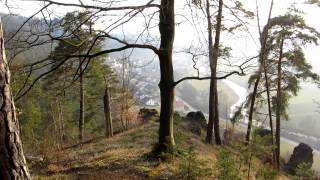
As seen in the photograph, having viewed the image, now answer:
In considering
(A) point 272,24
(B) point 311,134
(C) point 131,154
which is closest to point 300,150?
(A) point 272,24

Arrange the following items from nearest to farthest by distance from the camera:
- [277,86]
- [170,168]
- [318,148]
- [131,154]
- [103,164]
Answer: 1. [170,168]
2. [103,164]
3. [131,154]
4. [277,86]
5. [318,148]

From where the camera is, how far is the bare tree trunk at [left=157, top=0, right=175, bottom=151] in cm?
1145

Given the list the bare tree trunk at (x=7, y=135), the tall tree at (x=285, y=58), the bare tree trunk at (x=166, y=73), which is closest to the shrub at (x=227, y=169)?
the bare tree trunk at (x=166, y=73)

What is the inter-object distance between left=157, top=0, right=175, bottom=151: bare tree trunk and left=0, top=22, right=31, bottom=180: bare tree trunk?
257 inches

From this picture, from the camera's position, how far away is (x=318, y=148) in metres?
77.3

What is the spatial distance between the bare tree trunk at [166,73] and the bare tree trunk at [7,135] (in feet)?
21.4

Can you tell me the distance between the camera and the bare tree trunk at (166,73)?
37.6 ft

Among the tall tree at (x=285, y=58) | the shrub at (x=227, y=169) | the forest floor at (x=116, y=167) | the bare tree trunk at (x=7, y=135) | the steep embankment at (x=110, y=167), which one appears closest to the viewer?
the bare tree trunk at (x=7, y=135)

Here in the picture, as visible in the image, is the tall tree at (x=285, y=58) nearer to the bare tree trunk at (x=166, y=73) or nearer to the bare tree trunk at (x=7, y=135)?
the bare tree trunk at (x=166, y=73)

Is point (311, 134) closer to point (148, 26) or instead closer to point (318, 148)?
point (318, 148)

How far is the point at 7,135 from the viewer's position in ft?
16.1

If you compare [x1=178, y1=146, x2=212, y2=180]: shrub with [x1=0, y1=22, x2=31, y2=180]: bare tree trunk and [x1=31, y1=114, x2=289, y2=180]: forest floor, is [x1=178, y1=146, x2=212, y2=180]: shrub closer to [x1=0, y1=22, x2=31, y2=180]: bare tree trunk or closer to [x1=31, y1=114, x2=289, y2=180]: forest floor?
[x1=31, y1=114, x2=289, y2=180]: forest floor

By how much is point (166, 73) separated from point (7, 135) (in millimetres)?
7209

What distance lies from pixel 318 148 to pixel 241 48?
71763 mm
